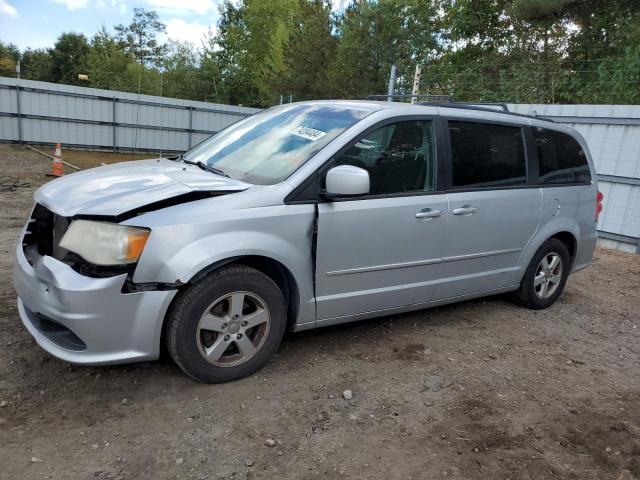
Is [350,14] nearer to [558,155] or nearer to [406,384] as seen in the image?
[558,155]

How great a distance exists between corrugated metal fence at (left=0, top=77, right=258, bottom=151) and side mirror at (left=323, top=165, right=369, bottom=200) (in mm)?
15091

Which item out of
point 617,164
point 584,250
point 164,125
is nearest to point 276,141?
point 584,250

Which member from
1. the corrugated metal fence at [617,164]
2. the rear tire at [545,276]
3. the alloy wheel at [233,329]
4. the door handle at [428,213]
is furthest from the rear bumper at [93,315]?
the corrugated metal fence at [617,164]

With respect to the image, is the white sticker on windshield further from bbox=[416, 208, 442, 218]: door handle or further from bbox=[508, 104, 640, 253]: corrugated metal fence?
bbox=[508, 104, 640, 253]: corrugated metal fence

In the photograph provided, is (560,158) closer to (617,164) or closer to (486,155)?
(486,155)

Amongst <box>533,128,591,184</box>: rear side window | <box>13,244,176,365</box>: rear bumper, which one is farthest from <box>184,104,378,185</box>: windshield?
<box>533,128,591,184</box>: rear side window

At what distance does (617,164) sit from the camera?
26.5 ft

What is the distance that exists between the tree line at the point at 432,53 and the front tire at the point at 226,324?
9.34 m

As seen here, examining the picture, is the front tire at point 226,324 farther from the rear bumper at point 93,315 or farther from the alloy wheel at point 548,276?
the alloy wheel at point 548,276

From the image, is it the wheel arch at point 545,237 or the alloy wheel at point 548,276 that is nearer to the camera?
the wheel arch at point 545,237

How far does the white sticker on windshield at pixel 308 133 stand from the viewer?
3482mm

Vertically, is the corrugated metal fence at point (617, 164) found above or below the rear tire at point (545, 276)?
above

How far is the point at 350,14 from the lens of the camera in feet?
72.7

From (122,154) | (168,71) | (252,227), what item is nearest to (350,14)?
(122,154)
